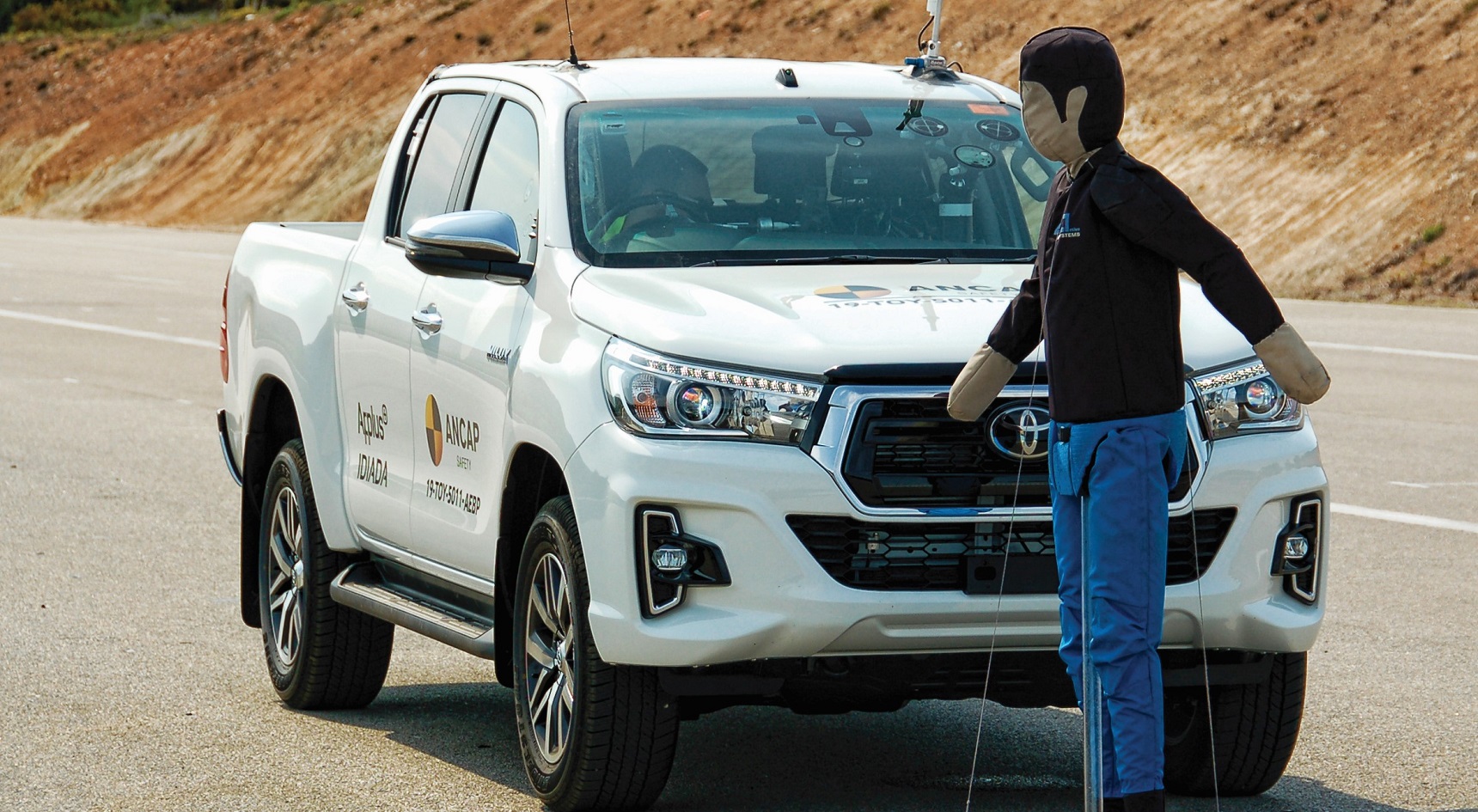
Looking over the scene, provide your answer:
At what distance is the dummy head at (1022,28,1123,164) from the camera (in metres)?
4.56

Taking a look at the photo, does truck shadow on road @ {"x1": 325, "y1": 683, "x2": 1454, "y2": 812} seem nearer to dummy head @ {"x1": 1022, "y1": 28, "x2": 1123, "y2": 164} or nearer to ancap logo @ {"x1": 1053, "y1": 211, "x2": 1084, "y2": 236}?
ancap logo @ {"x1": 1053, "y1": 211, "x2": 1084, "y2": 236}

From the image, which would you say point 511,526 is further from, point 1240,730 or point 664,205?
point 1240,730

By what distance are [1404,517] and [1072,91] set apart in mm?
6817

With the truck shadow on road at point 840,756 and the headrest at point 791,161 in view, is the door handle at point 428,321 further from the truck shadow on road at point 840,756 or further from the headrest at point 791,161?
the truck shadow on road at point 840,756

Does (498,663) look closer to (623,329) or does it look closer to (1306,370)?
(623,329)

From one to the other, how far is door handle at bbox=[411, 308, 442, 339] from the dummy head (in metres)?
2.28

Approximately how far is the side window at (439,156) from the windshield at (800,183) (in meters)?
0.68

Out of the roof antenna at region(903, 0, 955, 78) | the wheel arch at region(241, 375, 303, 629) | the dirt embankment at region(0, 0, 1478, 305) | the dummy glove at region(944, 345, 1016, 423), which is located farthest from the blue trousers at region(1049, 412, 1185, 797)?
the dirt embankment at region(0, 0, 1478, 305)

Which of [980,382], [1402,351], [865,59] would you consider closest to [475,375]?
[980,382]

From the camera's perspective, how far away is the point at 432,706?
7.13m

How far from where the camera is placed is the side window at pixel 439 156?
23.2 feet

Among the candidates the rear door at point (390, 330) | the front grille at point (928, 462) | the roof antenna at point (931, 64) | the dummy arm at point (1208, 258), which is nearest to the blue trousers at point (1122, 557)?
→ the dummy arm at point (1208, 258)

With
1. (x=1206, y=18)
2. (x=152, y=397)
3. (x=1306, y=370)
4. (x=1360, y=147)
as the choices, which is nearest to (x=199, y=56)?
(x=1206, y=18)

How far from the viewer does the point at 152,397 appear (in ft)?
53.7
